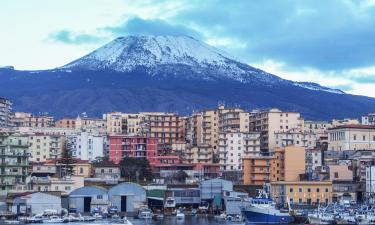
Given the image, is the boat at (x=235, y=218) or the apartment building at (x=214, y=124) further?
the apartment building at (x=214, y=124)

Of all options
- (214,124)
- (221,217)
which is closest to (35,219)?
(221,217)

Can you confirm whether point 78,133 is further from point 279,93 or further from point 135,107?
point 279,93

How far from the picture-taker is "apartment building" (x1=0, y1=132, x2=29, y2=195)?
56.9 meters

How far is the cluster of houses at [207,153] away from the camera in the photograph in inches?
2297

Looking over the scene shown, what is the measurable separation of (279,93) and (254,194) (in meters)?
126

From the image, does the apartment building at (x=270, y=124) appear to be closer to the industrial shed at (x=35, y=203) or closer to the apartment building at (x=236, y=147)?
the apartment building at (x=236, y=147)

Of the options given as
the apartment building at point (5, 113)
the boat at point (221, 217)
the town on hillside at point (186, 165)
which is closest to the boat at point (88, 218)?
the town on hillside at point (186, 165)

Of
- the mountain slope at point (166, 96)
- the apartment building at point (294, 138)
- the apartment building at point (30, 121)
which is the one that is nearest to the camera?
the apartment building at point (294, 138)

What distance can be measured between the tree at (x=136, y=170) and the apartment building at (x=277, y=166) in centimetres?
830

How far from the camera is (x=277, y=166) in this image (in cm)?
6588

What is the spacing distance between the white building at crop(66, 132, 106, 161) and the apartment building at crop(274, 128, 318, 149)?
717 inches

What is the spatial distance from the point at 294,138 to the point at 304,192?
20636 millimetres

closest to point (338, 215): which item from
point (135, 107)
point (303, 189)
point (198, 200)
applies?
point (303, 189)

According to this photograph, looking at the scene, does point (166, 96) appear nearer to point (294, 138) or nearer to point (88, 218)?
point (294, 138)
